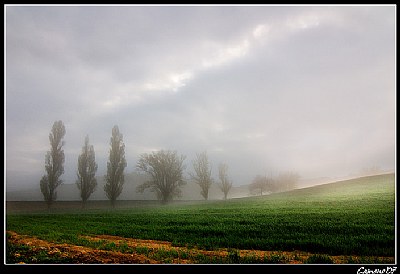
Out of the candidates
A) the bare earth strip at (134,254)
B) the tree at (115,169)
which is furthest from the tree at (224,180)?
the bare earth strip at (134,254)

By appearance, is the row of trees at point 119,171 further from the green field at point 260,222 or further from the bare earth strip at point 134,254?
the bare earth strip at point 134,254

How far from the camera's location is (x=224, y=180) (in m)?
17.3

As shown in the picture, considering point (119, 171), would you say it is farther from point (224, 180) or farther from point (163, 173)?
point (224, 180)

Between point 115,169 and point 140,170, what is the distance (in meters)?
2.05

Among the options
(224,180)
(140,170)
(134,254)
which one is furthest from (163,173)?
(134,254)

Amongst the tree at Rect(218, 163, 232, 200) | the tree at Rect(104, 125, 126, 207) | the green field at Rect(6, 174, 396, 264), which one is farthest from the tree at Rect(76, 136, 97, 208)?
the tree at Rect(218, 163, 232, 200)

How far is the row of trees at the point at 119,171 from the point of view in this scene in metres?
15.3

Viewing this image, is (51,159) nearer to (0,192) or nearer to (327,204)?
(0,192)

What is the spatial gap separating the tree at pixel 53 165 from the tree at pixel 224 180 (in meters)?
8.40

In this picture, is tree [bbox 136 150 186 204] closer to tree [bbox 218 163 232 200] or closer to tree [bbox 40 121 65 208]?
tree [bbox 218 163 232 200]

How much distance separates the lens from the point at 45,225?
1355 cm

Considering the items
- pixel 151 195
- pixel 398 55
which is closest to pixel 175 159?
pixel 151 195
